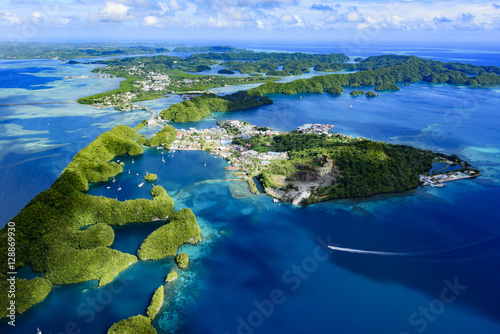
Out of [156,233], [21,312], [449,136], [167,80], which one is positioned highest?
[167,80]

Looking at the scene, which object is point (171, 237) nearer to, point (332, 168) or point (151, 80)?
point (332, 168)

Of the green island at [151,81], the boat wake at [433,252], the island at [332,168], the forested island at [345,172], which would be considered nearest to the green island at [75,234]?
the island at [332,168]

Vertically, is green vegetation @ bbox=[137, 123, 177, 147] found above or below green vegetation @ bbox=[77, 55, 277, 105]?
below

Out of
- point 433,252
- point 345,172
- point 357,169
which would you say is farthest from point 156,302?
point 357,169

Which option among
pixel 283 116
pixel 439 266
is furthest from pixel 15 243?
pixel 283 116

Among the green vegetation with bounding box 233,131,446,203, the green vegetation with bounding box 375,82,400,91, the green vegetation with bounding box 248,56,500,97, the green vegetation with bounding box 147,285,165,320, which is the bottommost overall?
the green vegetation with bounding box 147,285,165,320

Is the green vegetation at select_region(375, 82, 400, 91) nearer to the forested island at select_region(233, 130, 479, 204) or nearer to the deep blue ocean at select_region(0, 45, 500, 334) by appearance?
the deep blue ocean at select_region(0, 45, 500, 334)

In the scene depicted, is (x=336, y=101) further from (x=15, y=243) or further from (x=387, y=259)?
(x=15, y=243)

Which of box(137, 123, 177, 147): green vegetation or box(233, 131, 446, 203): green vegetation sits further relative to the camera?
box(137, 123, 177, 147): green vegetation

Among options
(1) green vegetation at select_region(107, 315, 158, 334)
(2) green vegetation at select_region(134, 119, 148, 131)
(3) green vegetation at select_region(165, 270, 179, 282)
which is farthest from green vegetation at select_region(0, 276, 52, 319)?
(2) green vegetation at select_region(134, 119, 148, 131)
